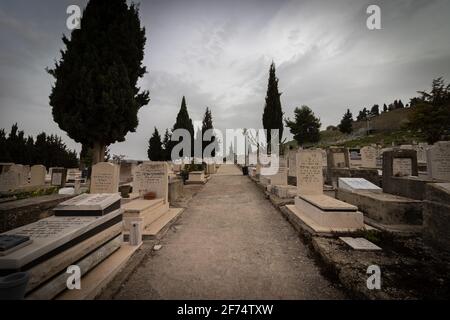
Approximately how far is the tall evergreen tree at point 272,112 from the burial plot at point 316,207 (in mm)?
20757

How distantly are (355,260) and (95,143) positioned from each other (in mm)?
14453

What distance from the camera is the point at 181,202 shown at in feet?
29.7

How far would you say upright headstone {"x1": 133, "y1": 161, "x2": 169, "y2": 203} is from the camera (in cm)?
721

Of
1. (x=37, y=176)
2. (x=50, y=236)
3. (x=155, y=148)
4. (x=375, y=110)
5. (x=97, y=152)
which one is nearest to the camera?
(x=50, y=236)

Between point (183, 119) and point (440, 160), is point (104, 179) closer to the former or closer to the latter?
point (440, 160)

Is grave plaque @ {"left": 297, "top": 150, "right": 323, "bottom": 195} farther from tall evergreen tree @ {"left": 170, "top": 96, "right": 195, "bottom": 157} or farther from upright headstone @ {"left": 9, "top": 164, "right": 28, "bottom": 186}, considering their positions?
tall evergreen tree @ {"left": 170, "top": 96, "right": 195, "bottom": 157}

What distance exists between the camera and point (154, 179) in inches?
285

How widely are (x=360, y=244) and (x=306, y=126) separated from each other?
49.5m

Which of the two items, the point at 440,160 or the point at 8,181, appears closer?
the point at 440,160

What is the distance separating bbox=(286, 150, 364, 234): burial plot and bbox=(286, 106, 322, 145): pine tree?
45769 millimetres

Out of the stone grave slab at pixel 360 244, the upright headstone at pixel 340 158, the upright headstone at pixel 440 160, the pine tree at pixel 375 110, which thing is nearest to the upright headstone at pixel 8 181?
the stone grave slab at pixel 360 244

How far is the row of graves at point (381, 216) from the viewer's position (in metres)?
3.35

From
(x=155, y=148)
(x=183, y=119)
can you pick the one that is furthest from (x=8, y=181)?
(x=155, y=148)

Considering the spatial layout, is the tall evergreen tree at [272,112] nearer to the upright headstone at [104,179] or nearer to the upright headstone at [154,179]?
the upright headstone at [154,179]
